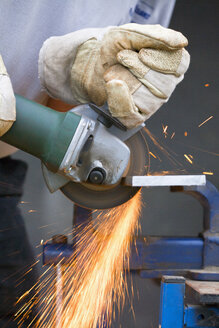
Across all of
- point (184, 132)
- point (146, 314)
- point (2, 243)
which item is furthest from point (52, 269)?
Answer: point (184, 132)

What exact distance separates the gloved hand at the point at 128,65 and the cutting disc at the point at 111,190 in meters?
0.25

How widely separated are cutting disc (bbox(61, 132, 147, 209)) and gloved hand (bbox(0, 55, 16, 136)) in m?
0.39

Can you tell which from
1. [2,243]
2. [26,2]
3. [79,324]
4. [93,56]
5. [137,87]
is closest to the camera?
[137,87]

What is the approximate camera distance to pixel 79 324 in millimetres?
1911

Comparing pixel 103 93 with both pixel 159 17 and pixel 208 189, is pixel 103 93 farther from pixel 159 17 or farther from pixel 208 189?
pixel 159 17

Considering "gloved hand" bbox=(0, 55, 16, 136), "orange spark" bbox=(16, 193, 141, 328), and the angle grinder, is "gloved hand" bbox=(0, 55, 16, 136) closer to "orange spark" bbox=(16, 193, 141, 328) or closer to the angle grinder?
the angle grinder

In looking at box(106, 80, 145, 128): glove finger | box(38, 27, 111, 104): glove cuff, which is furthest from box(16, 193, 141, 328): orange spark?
box(38, 27, 111, 104): glove cuff

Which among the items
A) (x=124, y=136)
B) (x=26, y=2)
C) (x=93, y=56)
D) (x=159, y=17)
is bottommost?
(x=124, y=136)

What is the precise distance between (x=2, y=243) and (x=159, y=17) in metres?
1.51

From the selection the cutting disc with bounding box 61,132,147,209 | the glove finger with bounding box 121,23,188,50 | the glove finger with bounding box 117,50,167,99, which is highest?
the glove finger with bounding box 121,23,188,50

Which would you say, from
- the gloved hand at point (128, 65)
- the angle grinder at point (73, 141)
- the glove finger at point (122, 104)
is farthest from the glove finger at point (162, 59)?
the angle grinder at point (73, 141)

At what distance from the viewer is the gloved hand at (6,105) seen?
1191mm

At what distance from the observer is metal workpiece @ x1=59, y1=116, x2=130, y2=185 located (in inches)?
50.8

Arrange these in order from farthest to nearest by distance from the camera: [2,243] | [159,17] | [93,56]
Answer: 1. [2,243]
2. [159,17]
3. [93,56]
